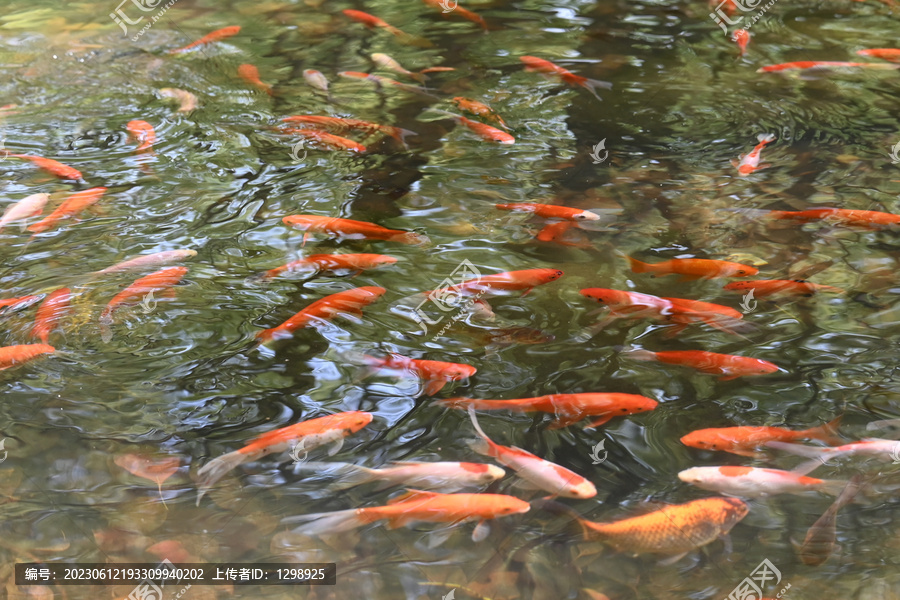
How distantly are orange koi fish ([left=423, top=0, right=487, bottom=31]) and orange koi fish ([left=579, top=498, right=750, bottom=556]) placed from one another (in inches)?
224

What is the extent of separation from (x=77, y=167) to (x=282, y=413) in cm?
314

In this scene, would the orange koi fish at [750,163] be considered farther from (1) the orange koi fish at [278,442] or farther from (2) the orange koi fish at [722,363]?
(1) the orange koi fish at [278,442]

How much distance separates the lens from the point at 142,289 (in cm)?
399

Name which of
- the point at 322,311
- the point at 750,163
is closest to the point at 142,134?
the point at 322,311

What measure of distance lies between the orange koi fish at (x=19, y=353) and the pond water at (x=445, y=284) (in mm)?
56

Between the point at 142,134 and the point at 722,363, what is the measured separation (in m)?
4.55

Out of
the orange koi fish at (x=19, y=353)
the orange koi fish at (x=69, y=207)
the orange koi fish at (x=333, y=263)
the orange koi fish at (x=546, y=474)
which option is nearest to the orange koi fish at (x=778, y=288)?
the orange koi fish at (x=546, y=474)

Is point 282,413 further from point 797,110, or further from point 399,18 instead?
point 399,18

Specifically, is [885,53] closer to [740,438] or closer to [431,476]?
[740,438]

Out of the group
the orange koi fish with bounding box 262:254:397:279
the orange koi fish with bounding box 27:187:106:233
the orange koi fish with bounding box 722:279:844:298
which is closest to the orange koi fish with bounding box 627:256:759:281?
the orange koi fish with bounding box 722:279:844:298

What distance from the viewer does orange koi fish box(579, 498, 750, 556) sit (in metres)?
2.73

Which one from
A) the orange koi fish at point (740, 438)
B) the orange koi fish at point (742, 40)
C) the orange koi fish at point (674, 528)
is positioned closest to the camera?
the orange koi fish at point (674, 528)

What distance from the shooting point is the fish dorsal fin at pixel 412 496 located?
287cm

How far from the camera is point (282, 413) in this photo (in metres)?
3.38
